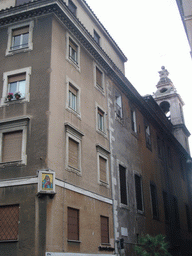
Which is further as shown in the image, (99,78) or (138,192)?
(138,192)

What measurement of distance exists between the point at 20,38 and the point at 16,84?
278 centimetres

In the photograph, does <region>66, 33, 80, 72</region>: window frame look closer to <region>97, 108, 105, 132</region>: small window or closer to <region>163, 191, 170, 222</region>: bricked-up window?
<region>97, 108, 105, 132</region>: small window

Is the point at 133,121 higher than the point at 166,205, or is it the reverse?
the point at 133,121

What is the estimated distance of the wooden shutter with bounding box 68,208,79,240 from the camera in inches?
622

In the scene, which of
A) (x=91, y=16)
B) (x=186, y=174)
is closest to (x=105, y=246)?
(x=91, y=16)

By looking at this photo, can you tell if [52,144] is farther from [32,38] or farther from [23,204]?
[32,38]

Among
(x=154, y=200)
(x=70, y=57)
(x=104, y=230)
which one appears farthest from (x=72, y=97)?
(x=154, y=200)

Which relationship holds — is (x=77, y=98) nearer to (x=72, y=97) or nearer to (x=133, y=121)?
(x=72, y=97)

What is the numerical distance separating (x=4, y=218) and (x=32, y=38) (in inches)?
355

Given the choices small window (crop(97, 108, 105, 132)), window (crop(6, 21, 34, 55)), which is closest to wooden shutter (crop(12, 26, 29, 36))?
window (crop(6, 21, 34, 55))

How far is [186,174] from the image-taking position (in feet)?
131

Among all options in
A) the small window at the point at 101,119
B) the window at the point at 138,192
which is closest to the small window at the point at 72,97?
the small window at the point at 101,119

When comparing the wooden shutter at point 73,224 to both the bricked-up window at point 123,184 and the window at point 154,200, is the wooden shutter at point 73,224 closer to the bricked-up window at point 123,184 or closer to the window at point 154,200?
the bricked-up window at point 123,184

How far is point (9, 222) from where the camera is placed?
14656mm
